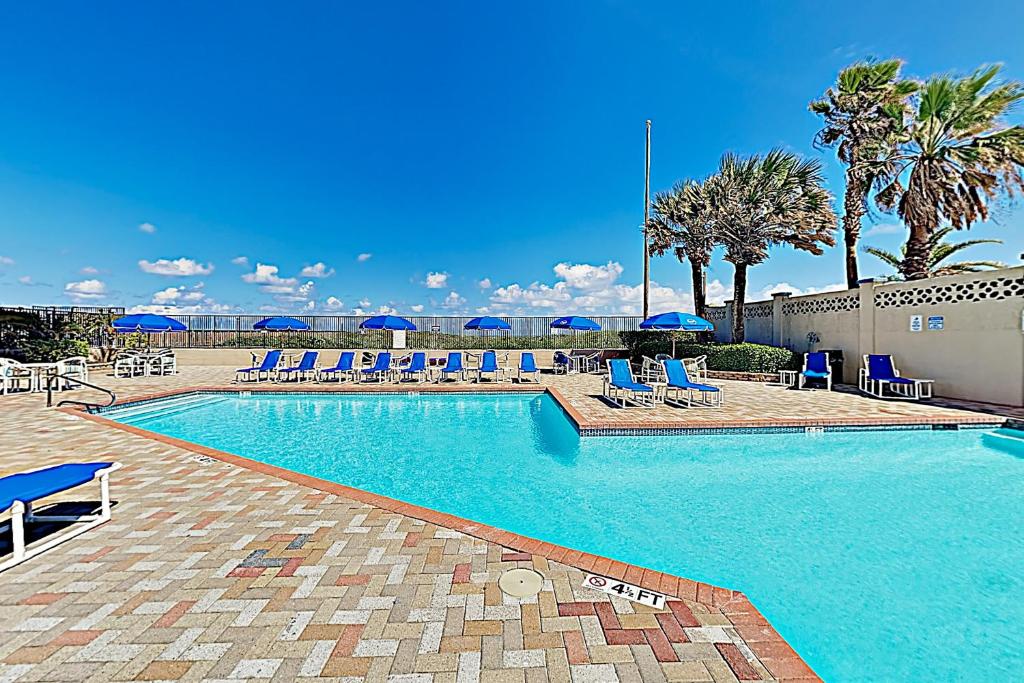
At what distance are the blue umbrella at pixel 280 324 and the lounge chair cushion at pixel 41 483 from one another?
13.9 metres

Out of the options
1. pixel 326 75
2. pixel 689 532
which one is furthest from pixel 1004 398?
pixel 326 75

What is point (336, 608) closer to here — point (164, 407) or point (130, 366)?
point (164, 407)

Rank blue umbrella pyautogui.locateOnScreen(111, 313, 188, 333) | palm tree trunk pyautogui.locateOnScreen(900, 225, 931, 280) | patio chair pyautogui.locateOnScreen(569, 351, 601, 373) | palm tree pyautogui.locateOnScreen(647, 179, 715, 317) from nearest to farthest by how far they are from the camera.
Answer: palm tree trunk pyautogui.locateOnScreen(900, 225, 931, 280), blue umbrella pyautogui.locateOnScreen(111, 313, 188, 333), palm tree pyautogui.locateOnScreen(647, 179, 715, 317), patio chair pyautogui.locateOnScreen(569, 351, 601, 373)

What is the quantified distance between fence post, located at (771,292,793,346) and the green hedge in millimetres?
888

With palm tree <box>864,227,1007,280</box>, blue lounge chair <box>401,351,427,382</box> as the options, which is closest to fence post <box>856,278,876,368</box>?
palm tree <box>864,227,1007,280</box>

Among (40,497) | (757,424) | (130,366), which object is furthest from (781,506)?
(130,366)

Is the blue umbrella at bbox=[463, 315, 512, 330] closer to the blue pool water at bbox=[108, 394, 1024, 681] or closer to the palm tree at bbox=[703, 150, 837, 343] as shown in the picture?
the palm tree at bbox=[703, 150, 837, 343]

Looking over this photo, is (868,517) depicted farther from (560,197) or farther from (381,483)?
(560,197)

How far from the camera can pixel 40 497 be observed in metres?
2.78

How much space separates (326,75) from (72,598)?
18187 millimetres

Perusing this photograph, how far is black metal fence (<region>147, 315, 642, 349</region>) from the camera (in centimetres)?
2117

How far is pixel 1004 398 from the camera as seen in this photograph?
9.77 meters

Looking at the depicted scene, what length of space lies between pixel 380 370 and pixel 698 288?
12.4 m

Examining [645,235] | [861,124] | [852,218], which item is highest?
[861,124]
